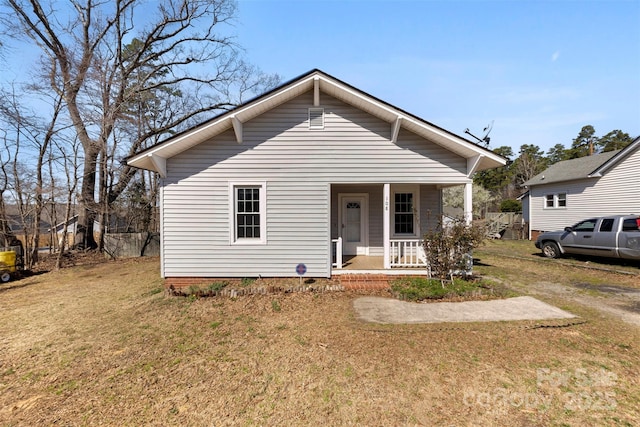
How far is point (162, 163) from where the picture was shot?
757cm

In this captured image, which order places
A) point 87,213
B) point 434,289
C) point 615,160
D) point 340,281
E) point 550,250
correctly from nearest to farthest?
point 434,289, point 340,281, point 550,250, point 615,160, point 87,213

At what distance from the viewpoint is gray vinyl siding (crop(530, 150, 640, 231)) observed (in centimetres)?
1362

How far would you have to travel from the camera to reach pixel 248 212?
8000mm

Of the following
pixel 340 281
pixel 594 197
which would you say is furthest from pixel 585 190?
pixel 340 281

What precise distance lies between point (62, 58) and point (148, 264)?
13379 mm

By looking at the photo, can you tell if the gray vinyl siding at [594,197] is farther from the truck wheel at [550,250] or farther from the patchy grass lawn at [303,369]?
the patchy grass lawn at [303,369]

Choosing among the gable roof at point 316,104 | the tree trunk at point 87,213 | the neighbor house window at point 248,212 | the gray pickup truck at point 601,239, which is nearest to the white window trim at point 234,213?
the neighbor house window at point 248,212

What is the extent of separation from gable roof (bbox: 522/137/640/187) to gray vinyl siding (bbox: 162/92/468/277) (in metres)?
12.7

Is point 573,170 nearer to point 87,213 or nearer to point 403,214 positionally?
point 403,214

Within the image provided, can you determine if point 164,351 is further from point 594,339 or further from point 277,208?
point 594,339

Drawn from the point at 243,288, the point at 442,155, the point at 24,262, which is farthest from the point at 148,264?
the point at 442,155

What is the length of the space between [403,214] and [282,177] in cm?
476

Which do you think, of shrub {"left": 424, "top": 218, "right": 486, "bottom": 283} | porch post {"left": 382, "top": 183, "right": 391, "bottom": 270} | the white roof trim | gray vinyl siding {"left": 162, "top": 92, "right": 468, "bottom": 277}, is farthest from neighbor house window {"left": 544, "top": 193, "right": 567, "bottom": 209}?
porch post {"left": 382, "top": 183, "right": 391, "bottom": 270}

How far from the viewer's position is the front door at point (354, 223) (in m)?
10.2
